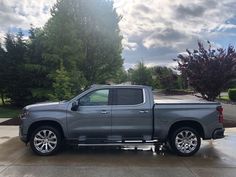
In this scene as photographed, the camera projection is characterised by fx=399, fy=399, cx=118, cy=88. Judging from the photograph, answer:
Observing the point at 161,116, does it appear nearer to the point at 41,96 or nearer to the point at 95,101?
the point at 95,101

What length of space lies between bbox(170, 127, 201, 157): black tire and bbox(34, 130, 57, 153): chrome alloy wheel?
295 cm

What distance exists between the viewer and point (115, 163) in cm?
898

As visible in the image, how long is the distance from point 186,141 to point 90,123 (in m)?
2.45

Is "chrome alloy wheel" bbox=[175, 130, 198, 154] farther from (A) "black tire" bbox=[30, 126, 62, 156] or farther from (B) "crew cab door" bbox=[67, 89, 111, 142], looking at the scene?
(A) "black tire" bbox=[30, 126, 62, 156]

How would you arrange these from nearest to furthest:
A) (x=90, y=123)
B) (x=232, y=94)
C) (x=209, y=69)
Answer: (x=90, y=123) < (x=209, y=69) < (x=232, y=94)

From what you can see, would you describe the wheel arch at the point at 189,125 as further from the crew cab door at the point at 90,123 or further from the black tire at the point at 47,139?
the black tire at the point at 47,139

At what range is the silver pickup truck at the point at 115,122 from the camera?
9852mm

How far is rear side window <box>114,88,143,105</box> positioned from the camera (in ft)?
33.1

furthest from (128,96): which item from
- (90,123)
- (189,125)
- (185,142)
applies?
(185,142)

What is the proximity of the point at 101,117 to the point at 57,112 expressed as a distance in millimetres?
1095

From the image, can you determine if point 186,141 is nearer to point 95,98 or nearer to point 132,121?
point 132,121

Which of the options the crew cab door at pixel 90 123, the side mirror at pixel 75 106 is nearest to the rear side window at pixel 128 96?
the crew cab door at pixel 90 123

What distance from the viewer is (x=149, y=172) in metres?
8.16

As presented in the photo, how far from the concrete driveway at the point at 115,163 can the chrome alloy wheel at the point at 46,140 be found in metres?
0.28
